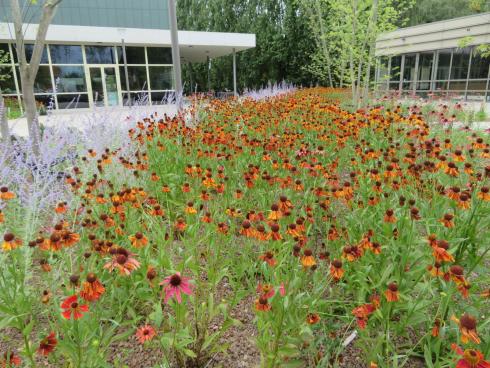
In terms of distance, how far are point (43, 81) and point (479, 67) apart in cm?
2125

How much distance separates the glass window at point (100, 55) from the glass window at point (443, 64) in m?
17.9

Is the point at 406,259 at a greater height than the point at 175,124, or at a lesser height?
lesser

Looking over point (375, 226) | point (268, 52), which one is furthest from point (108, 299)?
point (268, 52)

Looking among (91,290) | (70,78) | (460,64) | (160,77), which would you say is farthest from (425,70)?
(91,290)

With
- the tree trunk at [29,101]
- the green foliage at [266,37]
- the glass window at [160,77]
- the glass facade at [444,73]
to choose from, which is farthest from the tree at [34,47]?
the green foliage at [266,37]

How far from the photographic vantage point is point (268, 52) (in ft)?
90.8

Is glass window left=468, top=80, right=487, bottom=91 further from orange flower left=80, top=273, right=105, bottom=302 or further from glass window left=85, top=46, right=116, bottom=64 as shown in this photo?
orange flower left=80, top=273, right=105, bottom=302

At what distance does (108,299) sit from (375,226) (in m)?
1.66

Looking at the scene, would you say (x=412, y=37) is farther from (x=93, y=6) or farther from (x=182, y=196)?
(x=182, y=196)

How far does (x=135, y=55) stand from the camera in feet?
64.1

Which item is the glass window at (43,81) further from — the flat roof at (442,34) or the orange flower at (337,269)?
the orange flower at (337,269)

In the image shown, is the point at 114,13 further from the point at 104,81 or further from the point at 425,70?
the point at 425,70

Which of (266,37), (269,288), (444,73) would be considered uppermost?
(266,37)

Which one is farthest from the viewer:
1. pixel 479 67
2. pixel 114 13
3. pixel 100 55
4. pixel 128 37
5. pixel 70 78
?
pixel 114 13
